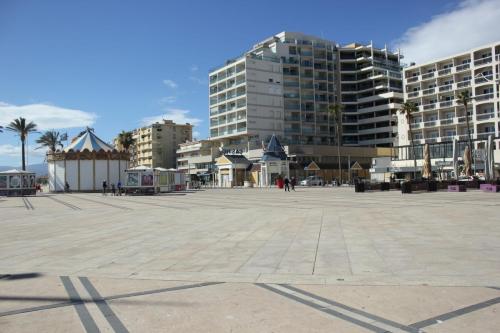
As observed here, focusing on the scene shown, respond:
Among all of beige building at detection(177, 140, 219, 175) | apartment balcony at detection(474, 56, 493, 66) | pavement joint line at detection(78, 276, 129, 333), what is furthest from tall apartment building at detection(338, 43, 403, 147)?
pavement joint line at detection(78, 276, 129, 333)

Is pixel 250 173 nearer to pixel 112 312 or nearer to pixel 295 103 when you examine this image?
pixel 295 103

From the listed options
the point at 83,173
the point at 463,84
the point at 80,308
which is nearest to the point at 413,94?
the point at 463,84

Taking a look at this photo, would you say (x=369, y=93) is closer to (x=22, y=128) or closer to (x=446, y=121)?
(x=446, y=121)

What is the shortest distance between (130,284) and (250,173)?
64.3 meters

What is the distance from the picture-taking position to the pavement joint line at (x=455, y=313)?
4766 mm

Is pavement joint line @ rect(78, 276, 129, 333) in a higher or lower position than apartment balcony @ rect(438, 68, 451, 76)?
lower

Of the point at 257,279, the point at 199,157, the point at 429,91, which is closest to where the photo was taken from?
the point at 257,279

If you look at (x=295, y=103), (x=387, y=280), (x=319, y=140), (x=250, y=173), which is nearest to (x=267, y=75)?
(x=295, y=103)

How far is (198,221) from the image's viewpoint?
15922 mm

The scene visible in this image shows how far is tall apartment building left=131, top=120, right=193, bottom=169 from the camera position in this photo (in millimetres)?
125250

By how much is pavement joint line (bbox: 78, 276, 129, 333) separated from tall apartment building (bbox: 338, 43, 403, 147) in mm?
94011

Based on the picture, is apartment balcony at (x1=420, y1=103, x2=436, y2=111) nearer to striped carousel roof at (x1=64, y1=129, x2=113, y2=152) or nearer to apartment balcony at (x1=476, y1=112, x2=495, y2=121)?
apartment balcony at (x1=476, y1=112, x2=495, y2=121)

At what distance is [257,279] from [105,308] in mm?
2385

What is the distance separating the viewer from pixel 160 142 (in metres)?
126
